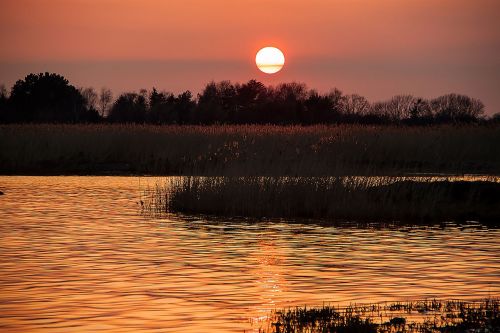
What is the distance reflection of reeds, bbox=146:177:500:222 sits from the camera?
2256 centimetres

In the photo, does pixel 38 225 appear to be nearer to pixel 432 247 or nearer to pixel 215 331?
pixel 432 247

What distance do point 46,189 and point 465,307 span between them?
73.1 ft

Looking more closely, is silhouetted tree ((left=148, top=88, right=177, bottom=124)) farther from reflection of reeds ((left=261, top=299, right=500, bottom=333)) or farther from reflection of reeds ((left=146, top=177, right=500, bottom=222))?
reflection of reeds ((left=261, top=299, right=500, bottom=333))

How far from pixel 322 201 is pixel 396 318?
1332cm

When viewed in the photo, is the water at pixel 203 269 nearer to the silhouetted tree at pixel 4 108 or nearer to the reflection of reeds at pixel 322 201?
the reflection of reeds at pixel 322 201

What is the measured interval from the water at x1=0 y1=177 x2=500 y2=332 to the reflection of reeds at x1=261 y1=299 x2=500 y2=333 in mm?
456

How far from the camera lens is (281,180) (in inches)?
901

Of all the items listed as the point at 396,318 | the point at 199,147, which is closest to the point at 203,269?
the point at 396,318

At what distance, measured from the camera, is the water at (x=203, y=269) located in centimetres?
1035

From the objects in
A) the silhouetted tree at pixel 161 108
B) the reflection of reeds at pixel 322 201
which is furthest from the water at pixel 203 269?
the silhouetted tree at pixel 161 108

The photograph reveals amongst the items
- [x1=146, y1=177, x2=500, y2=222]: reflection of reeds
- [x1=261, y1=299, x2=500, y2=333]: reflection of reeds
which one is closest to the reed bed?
[x1=146, y1=177, x2=500, y2=222]: reflection of reeds

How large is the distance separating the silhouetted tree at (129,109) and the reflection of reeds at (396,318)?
234 ft

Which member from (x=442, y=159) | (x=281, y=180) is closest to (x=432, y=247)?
(x=281, y=180)

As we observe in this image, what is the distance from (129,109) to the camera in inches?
3457
